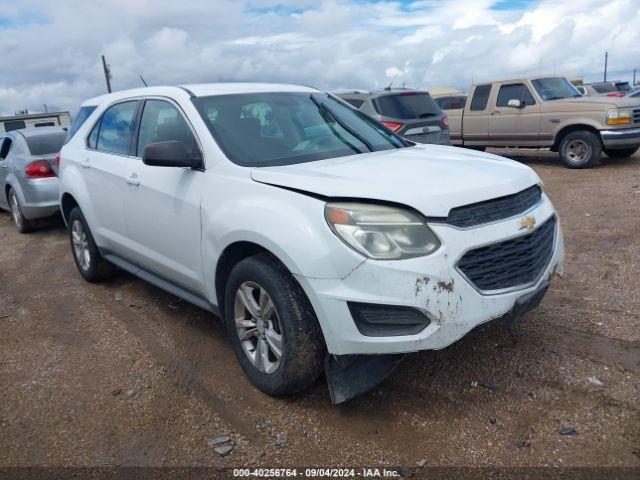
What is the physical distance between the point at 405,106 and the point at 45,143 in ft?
18.6

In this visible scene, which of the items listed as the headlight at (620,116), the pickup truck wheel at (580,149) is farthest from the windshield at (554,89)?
the headlight at (620,116)

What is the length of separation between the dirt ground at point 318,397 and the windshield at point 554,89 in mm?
7293

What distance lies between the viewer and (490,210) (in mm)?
2883

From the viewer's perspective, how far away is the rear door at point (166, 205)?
3.55m

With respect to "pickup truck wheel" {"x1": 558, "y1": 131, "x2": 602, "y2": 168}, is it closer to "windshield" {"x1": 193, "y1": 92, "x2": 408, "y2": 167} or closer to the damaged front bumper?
"windshield" {"x1": 193, "y1": 92, "x2": 408, "y2": 167}

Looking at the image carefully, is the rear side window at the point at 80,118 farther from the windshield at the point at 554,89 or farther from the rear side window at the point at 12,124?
the rear side window at the point at 12,124

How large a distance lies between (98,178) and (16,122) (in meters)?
27.8

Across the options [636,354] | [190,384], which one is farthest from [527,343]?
[190,384]

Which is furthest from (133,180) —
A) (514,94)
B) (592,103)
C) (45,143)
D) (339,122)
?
(514,94)

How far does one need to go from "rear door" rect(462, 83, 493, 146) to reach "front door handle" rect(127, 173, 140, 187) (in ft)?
31.4

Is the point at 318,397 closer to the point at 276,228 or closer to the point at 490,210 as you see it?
the point at 276,228

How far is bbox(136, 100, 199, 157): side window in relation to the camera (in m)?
3.75

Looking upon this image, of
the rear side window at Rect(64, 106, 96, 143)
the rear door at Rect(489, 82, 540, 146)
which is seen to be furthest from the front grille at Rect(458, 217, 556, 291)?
the rear door at Rect(489, 82, 540, 146)

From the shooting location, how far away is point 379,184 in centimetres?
284
